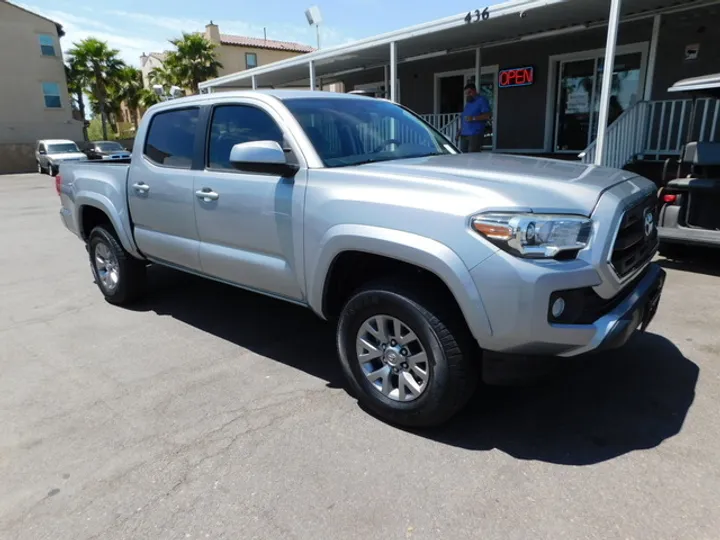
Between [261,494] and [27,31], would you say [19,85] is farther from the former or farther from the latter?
[261,494]

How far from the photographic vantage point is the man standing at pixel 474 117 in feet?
32.9

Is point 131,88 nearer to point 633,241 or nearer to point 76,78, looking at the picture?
point 76,78

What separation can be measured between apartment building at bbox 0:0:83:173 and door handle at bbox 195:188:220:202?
33715 mm

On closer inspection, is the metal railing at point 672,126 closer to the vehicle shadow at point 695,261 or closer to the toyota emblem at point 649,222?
the vehicle shadow at point 695,261

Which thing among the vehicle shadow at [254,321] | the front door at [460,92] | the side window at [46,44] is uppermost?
the side window at [46,44]

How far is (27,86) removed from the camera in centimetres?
3130

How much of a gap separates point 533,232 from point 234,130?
2363mm

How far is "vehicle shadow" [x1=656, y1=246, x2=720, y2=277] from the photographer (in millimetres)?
5902

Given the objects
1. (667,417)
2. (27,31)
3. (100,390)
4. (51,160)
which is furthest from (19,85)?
(667,417)

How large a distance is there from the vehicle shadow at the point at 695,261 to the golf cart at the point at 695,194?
432 millimetres

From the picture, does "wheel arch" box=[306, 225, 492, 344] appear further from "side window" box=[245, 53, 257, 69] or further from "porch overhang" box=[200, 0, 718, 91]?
"side window" box=[245, 53, 257, 69]

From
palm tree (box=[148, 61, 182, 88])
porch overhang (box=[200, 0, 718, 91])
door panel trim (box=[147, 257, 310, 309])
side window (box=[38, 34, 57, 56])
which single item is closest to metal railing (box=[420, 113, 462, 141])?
porch overhang (box=[200, 0, 718, 91])

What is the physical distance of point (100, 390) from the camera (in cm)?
350

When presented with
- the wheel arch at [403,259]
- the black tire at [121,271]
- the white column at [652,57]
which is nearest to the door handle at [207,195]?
the wheel arch at [403,259]
